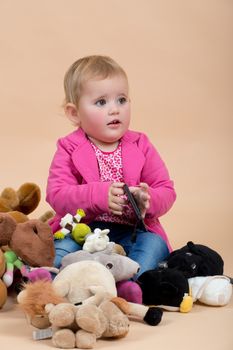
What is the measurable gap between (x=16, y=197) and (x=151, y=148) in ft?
1.76

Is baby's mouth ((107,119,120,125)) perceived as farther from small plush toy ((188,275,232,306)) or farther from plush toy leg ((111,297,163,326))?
plush toy leg ((111,297,163,326))

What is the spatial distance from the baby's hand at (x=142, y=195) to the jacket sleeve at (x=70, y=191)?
0.10m

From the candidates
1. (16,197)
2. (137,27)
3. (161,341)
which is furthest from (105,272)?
(137,27)

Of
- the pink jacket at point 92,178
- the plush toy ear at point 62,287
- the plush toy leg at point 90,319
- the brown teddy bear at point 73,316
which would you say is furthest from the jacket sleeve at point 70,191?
the plush toy leg at point 90,319

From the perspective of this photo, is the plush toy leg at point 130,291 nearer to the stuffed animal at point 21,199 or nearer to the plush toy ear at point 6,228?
the plush toy ear at point 6,228

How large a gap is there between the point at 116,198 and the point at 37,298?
2.50ft

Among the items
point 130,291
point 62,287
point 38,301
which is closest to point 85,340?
point 38,301

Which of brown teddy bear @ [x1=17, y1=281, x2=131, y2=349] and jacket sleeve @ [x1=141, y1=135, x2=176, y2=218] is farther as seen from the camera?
jacket sleeve @ [x1=141, y1=135, x2=176, y2=218]

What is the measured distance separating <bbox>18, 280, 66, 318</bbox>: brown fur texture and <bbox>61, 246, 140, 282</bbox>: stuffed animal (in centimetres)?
34

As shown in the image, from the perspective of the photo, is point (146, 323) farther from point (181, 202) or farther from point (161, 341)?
point (181, 202)

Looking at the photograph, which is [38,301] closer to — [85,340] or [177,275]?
[85,340]

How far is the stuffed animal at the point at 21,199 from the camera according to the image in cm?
332

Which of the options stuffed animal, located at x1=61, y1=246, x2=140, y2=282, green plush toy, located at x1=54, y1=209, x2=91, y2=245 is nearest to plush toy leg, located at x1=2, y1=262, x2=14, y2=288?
stuffed animal, located at x1=61, y1=246, x2=140, y2=282

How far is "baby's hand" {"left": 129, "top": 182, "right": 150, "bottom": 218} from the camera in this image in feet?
9.95
